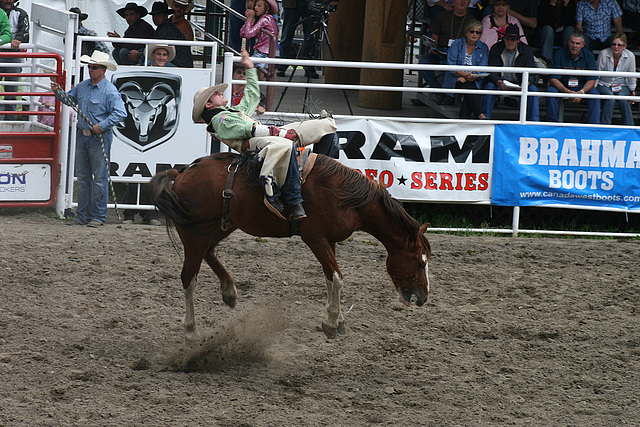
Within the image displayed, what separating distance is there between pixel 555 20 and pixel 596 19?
0.62m

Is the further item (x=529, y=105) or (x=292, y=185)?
(x=529, y=105)

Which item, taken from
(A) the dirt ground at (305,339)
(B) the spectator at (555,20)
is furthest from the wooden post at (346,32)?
(A) the dirt ground at (305,339)

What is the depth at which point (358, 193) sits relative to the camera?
17.6ft

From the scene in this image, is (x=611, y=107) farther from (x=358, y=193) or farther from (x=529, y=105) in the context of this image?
(x=358, y=193)

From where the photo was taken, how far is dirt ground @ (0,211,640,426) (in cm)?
451

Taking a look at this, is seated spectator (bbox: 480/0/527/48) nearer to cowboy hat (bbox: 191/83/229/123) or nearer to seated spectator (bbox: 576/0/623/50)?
seated spectator (bbox: 576/0/623/50)

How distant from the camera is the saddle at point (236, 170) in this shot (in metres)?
5.38

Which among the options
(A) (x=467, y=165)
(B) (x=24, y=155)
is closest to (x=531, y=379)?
(A) (x=467, y=165)

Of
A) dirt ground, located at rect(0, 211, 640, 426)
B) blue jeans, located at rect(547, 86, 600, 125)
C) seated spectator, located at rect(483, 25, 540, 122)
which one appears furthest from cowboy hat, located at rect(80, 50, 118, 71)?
blue jeans, located at rect(547, 86, 600, 125)

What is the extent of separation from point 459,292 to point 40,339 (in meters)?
3.61

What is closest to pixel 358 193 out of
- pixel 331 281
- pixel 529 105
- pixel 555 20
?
pixel 331 281

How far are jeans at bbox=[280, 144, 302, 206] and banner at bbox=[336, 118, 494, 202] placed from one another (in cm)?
371

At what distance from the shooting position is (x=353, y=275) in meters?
7.36

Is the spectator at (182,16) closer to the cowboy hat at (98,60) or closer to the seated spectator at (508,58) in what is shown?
the cowboy hat at (98,60)
